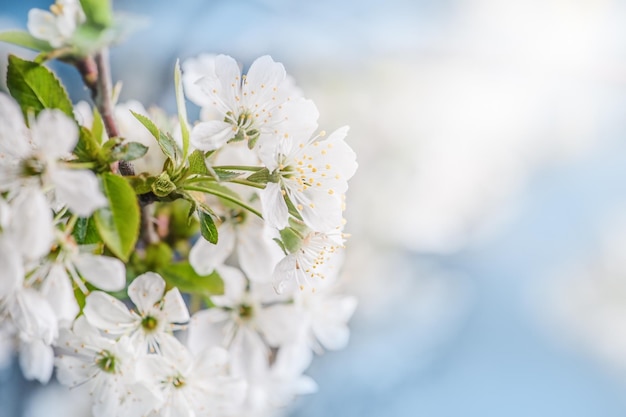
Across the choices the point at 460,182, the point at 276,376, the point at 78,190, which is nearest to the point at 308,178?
the point at 78,190

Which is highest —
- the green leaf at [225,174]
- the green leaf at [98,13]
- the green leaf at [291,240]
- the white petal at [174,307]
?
the green leaf at [98,13]

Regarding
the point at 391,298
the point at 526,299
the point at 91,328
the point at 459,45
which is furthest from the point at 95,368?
the point at 526,299

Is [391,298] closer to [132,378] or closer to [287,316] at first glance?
[287,316]

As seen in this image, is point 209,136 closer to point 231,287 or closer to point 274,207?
point 274,207

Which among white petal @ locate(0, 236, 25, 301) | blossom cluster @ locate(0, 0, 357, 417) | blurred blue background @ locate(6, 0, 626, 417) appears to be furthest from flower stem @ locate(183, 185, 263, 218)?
blurred blue background @ locate(6, 0, 626, 417)

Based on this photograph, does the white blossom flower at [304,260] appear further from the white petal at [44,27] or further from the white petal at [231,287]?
the white petal at [44,27]

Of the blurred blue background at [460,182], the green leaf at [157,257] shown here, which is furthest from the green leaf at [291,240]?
the blurred blue background at [460,182]
